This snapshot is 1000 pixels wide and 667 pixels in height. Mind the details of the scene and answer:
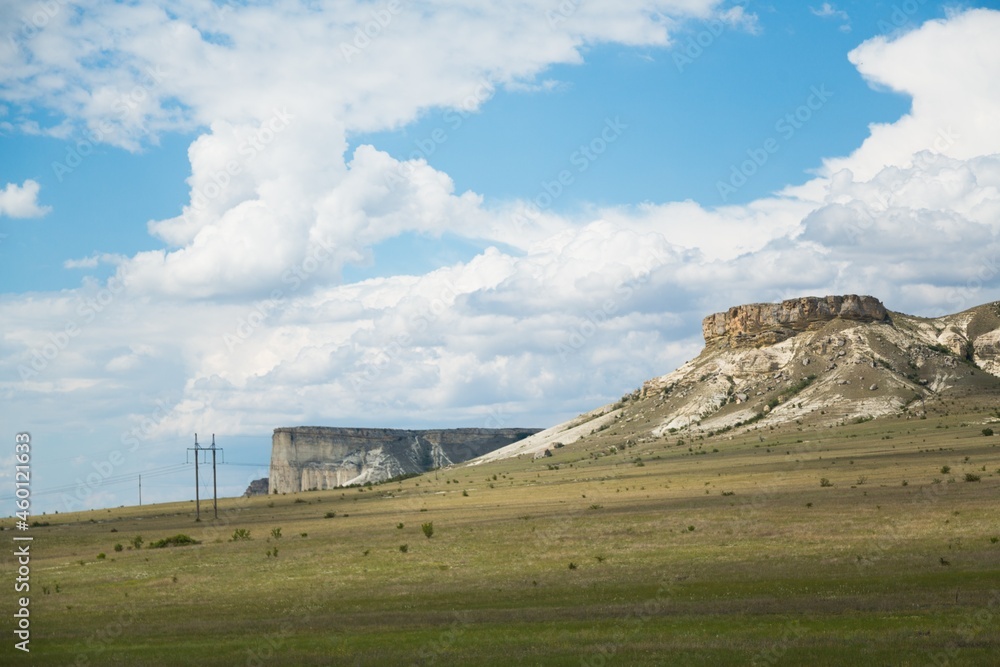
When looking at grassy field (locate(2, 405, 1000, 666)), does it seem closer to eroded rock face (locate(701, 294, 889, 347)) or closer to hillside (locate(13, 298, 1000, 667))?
hillside (locate(13, 298, 1000, 667))

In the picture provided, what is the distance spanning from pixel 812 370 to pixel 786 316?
14.0 metres

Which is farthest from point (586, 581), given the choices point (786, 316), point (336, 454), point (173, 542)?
point (336, 454)

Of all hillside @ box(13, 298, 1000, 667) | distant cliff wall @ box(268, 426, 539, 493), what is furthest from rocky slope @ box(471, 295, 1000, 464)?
distant cliff wall @ box(268, 426, 539, 493)

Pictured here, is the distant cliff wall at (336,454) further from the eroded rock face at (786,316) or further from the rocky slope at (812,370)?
the eroded rock face at (786,316)

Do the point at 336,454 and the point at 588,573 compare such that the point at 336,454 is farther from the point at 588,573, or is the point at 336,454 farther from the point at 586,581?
the point at 586,581

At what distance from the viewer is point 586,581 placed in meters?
32.2

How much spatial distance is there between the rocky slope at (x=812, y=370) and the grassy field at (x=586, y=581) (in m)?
49.5

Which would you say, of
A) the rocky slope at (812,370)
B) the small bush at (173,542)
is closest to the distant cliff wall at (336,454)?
the rocky slope at (812,370)

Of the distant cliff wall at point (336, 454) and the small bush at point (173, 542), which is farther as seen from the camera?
the distant cliff wall at point (336, 454)

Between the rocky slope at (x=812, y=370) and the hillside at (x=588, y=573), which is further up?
the rocky slope at (x=812, y=370)

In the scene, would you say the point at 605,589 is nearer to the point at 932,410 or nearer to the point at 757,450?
the point at 757,450

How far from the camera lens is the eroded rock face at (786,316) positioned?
140 m

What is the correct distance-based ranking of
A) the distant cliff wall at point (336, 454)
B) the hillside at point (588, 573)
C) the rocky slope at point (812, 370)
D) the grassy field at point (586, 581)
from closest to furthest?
the grassy field at point (586, 581) → the hillside at point (588, 573) → the rocky slope at point (812, 370) → the distant cliff wall at point (336, 454)

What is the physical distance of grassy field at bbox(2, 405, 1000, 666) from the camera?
70.2 ft
